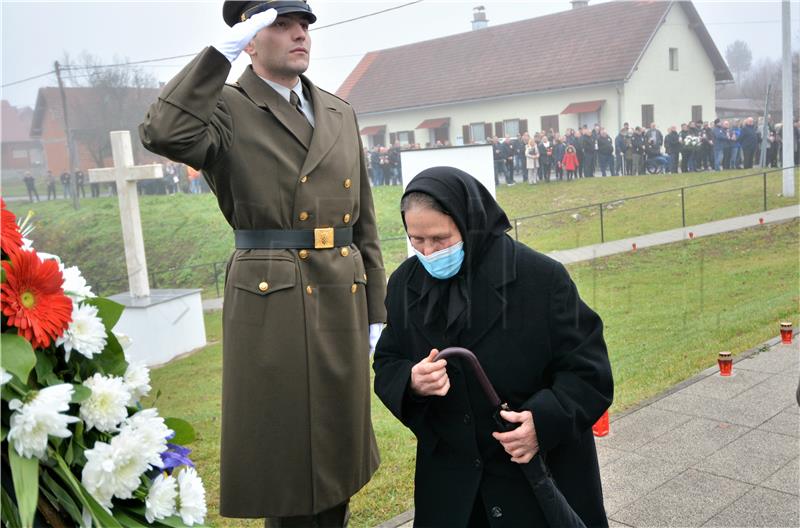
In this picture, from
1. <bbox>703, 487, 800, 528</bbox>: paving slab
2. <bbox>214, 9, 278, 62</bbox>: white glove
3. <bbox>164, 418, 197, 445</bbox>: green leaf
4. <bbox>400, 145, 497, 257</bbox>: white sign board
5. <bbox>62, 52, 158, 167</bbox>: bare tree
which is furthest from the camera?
<bbox>400, 145, 497, 257</bbox>: white sign board

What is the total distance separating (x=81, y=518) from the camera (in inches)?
53.2

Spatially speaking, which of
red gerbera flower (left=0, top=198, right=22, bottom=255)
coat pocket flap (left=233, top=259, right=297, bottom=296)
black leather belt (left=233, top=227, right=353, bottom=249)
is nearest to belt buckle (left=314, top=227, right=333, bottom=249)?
black leather belt (left=233, top=227, right=353, bottom=249)

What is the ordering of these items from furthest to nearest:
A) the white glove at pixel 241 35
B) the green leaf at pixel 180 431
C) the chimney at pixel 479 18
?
the chimney at pixel 479 18 < the white glove at pixel 241 35 < the green leaf at pixel 180 431

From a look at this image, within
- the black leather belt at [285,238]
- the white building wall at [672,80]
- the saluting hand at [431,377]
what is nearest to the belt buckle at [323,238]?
the black leather belt at [285,238]

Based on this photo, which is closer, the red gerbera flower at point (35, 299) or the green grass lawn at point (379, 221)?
the red gerbera flower at point (35, 299)

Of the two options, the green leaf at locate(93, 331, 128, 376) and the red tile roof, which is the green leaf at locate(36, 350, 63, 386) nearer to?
the green leaf at locate(93, 331, 128, 376)

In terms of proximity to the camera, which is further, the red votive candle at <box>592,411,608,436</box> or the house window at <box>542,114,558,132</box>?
the house window at <box>542,114,558,132</box>

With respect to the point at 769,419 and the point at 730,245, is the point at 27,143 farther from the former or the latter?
the point at 730,245

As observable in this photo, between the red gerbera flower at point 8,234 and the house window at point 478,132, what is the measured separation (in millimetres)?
3779

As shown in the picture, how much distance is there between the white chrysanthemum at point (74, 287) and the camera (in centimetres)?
145

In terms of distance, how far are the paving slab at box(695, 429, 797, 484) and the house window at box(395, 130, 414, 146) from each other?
2.42 m

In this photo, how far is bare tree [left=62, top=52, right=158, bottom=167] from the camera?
4.30 m

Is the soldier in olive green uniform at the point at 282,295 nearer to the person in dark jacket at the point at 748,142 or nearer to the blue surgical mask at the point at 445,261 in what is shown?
the blue surgical mask at the point at 445,261

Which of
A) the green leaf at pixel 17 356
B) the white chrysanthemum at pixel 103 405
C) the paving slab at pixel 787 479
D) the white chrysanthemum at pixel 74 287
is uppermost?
the white chrysanthemum at pixel 74 287
